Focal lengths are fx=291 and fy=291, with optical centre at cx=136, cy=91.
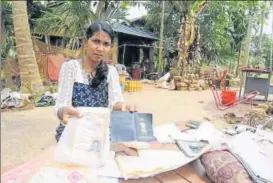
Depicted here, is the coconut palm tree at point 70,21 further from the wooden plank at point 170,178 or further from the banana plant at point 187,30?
the wooden plank at point 170,178

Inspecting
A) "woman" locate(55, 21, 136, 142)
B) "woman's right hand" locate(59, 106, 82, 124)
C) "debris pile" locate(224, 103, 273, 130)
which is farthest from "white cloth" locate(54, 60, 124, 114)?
"debris pile" locate(224, 103, 273, 130)

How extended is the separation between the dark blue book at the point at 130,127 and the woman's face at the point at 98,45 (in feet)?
1.05

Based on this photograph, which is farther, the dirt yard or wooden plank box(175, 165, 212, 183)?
the dirt yard

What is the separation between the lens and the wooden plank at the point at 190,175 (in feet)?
4.77

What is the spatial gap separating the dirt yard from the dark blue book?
2.47 ft

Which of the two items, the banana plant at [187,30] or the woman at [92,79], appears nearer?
the woman at [92,79]

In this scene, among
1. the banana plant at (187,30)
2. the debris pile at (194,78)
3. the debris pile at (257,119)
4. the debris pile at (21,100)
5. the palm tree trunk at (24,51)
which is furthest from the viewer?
the banana plant at (187,30)

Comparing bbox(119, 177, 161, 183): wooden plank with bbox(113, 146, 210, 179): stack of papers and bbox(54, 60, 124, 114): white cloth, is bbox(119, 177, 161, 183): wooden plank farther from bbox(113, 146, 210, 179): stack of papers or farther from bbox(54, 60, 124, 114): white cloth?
bbox(54, 60, 124, 114): white cloth

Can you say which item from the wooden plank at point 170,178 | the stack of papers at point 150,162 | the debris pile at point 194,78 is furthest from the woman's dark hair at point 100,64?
the debris pile at point 194,78

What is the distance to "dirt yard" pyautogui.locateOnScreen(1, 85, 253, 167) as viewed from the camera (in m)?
3.24

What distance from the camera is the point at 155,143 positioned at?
161 centimetres

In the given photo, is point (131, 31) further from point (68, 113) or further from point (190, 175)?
point (68, 113)

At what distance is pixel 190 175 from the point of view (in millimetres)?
1480

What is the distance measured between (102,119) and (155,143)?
0.49 metres
